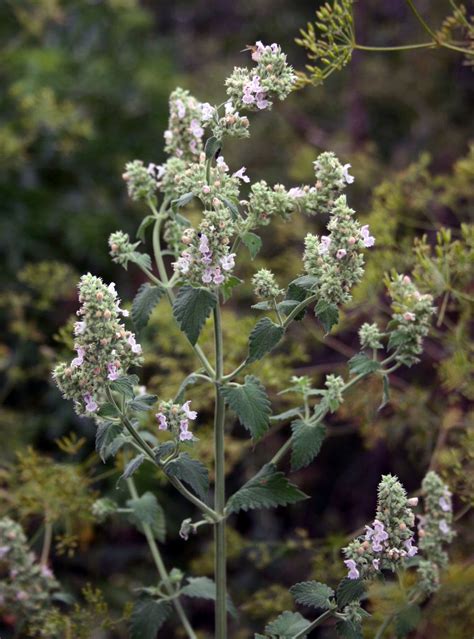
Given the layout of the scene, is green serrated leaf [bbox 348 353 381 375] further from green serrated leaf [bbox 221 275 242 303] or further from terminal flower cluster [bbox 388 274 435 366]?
green serrated leaf [bbox 221 275 242 303]

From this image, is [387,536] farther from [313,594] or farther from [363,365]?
[363,365]

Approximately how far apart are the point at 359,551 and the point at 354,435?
6.18 ft

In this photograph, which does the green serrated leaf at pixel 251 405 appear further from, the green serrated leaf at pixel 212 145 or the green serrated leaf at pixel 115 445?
the green serrated leaf at pixel 212 145

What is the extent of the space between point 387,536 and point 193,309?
42 cm

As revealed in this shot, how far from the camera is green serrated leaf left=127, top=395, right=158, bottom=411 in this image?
120cm

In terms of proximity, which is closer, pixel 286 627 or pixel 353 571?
pixel 353 571

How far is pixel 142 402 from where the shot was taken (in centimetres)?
121

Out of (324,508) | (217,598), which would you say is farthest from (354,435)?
(217,598)

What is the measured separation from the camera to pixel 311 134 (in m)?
3.33

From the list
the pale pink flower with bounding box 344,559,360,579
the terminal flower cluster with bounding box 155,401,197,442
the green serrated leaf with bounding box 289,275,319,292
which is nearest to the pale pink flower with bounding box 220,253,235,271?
the green serrated leaf with bounding box 289,275,319,292

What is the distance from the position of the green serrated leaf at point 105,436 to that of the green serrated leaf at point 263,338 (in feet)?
0.72

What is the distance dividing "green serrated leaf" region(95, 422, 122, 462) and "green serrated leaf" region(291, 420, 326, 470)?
10.6 inches

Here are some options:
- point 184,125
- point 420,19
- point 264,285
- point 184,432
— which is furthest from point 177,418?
point 420,19

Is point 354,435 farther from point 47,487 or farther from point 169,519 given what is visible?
point 47,487
